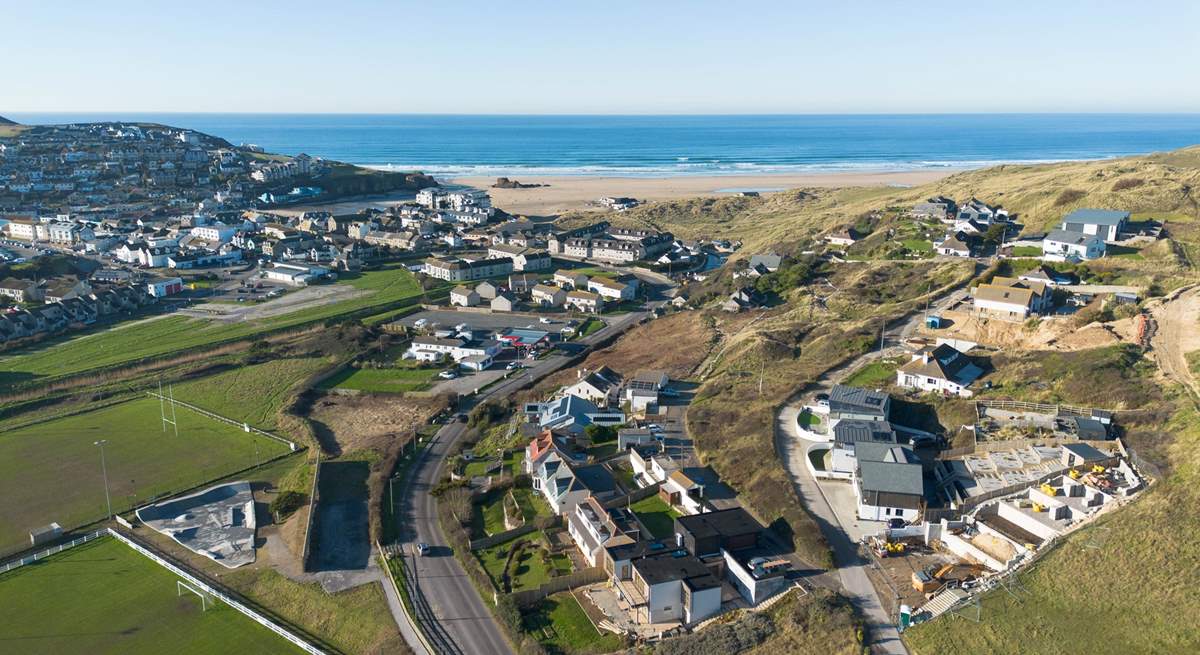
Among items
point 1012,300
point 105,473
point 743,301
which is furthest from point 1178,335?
point 105,473

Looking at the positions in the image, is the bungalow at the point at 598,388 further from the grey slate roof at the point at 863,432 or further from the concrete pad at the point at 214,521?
the concrete pad at the point at 214,521

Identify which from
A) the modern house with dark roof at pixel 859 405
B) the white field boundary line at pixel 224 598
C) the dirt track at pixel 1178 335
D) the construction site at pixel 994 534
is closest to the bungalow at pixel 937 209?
the dirt track at pixel 1178 335

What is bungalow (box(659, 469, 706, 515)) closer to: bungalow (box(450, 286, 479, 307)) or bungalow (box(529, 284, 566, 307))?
bungalow (box(529, 284, 566, 307))

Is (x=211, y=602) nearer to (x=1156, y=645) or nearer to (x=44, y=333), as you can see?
(x=1156, y=645)

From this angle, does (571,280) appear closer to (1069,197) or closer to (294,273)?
(294,273)

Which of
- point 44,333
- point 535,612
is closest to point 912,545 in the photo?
point 535,612

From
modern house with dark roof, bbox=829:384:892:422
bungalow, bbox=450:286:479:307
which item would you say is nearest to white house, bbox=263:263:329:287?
bungalow, bbox=450:286:479:307
